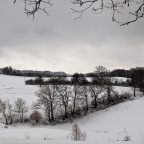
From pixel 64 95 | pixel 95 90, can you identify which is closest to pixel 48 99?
pixel 64 95

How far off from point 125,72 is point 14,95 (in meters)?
103

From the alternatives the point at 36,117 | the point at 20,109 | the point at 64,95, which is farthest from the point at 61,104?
the point at 20,109

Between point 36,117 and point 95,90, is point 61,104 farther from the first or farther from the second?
point 95,90

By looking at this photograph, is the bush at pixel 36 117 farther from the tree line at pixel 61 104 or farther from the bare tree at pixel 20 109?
the bare tree at pixel 20 109

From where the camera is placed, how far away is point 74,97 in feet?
159

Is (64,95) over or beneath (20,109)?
over

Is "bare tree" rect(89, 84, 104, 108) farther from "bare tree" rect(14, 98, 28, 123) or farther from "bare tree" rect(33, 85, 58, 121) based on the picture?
"bare tree" rect(14, 98, 28, 123)

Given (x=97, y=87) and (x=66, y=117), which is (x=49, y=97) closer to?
(x=66, y=117)

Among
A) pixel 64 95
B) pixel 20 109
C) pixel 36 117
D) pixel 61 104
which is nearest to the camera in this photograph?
pixel 36 117

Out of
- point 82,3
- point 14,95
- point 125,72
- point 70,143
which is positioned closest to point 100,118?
point 14,95

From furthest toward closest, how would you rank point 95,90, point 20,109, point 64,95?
point 95,90, point 64,95, point 20,109

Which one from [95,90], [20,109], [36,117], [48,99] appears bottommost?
[36,117]

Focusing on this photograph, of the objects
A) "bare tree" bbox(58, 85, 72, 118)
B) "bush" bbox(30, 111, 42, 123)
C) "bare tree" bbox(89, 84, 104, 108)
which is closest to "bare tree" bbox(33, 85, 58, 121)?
"bare tree" bbox(58, 85, 72, 118)

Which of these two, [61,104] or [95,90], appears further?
[95,90]
